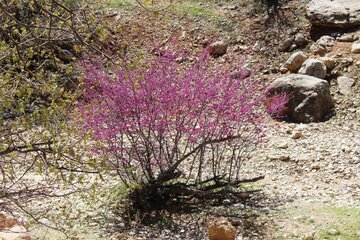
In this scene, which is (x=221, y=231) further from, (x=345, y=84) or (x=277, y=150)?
(x=345, y=84)

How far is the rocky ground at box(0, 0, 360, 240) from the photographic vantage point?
500cm

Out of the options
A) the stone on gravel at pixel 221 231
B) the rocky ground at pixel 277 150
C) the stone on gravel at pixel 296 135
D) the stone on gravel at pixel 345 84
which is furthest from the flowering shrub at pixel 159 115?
the stone on gravel at pixel 345 84

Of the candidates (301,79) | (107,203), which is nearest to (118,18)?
(301,79)

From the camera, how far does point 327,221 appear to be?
4930 millimetres

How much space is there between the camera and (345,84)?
8.67 metres

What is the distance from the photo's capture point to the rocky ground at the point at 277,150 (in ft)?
16.4

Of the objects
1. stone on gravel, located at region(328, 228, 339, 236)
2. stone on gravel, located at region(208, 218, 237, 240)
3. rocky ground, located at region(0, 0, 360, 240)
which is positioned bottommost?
stone on gravel, located at region(328, 228, 339, 236)

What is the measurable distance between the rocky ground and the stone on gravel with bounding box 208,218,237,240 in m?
0.27

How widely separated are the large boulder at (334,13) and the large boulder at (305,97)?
1998 millimetres

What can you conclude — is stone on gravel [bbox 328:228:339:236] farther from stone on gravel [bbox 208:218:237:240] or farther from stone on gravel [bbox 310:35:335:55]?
stone on gravel [bbox 310:35:335:55]

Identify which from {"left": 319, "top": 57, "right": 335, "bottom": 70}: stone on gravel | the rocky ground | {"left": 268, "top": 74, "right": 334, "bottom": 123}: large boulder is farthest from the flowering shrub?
{"left": 319, "top": 57, "right": 335, "bottom": 70}: stone on gravel

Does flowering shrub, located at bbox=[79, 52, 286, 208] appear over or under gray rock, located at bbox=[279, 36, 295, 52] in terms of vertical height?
under

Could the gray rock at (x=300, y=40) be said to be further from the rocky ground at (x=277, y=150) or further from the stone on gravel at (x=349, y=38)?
the stone on gravel at (x=349, y=38)

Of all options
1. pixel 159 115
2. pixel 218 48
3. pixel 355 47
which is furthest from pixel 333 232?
pixel 218 48
